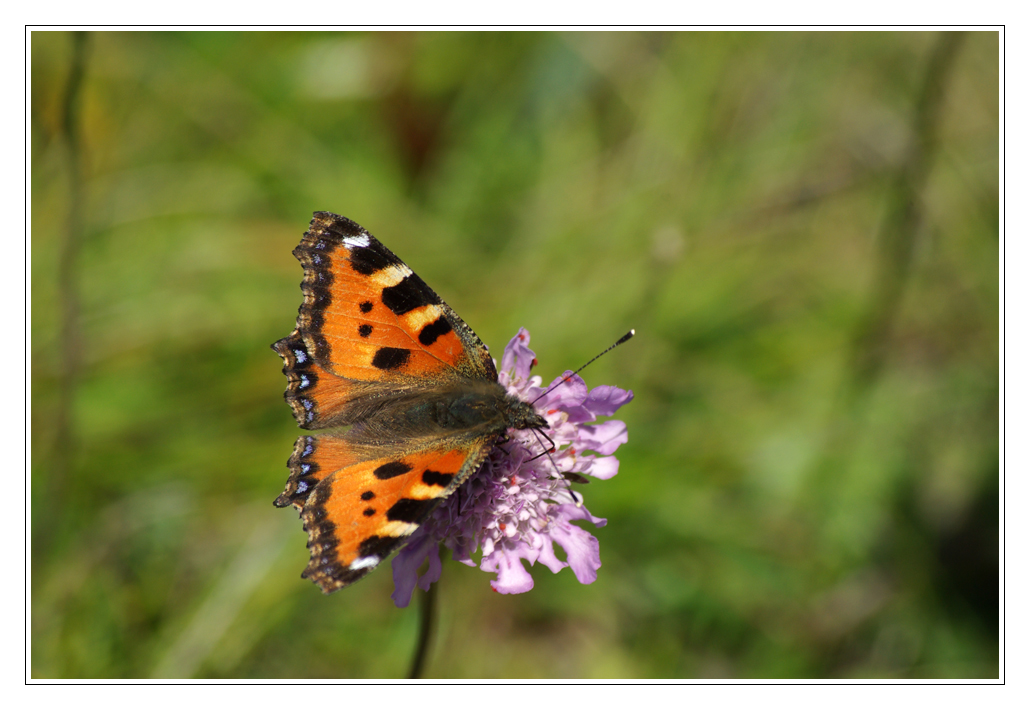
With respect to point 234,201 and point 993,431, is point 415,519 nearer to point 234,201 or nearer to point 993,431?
point 234,201

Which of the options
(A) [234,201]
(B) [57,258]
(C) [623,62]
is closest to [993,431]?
(C) [623,62]

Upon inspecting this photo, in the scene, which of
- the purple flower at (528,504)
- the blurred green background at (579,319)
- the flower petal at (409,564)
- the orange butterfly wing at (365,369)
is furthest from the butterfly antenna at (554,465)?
the blurred green background at (579,319)

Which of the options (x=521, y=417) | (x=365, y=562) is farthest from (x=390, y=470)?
(x=521, y=417)

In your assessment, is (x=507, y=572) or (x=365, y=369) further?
(x=365, y=369)

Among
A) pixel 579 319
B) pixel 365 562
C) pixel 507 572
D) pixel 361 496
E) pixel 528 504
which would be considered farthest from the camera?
pixel 579 319

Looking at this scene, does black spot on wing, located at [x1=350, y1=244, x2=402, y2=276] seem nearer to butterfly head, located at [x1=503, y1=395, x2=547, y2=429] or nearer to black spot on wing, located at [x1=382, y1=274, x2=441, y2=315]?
black spot on wing, located at [x1=382, y1=274, x2=441, y2=315]

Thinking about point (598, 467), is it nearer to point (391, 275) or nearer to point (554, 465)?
point (554, 465)
